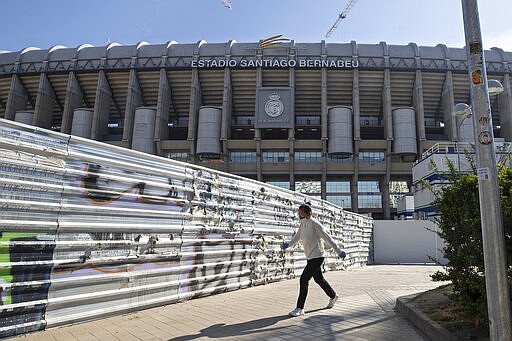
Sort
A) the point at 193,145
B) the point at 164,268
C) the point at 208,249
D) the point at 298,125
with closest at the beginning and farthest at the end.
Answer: the point at 164,268, the point at 208,249, the point at 193,145, the point at 298,125

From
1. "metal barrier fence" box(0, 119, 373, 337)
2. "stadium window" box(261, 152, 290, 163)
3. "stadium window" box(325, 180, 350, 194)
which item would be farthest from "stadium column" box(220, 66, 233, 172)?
"metal barrier fence" box(0, 119, 373, 337)

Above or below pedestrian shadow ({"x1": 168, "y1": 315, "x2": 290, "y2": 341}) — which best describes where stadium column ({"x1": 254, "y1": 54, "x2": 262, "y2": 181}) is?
above

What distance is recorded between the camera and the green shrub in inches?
124

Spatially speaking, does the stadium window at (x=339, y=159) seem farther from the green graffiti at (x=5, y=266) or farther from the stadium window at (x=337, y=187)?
the green graffiti at (x=5, y=266)

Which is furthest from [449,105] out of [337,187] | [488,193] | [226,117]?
[488,193]

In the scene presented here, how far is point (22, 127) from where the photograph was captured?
3576 millimetres

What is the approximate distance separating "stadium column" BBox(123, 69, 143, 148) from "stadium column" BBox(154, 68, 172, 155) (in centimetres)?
300

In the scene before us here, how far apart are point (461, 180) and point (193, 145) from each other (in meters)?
37.7

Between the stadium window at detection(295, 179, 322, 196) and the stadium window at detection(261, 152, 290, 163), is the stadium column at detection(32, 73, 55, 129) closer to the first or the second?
the stadium window at detection(261, 152, 290, 163)

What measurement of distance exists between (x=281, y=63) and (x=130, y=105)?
730 inches

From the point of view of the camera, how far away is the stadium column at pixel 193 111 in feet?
131

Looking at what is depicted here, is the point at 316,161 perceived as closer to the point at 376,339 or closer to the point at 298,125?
the point at 298,125

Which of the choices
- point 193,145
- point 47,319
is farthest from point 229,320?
point 193,145

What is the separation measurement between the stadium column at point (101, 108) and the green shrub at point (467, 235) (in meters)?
41.8
